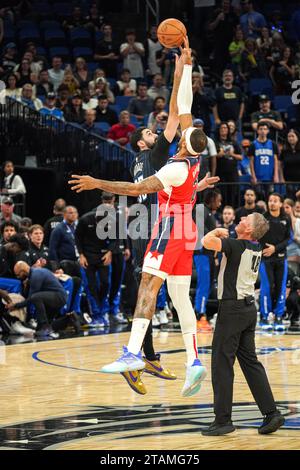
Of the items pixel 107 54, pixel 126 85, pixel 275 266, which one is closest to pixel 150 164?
pixel 275 266

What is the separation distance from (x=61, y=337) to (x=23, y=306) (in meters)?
0.75

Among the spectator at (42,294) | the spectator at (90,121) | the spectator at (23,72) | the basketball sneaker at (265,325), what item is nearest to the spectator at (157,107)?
the spectator at (90,121)

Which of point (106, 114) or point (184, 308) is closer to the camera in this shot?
point (184, 308)

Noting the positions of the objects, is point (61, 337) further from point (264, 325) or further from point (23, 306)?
point (264, 325)

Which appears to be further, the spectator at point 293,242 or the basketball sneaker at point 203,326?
the spectator at point 293,242

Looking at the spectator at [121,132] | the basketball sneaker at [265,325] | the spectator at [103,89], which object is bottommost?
the basketball sneaker at [265,325]

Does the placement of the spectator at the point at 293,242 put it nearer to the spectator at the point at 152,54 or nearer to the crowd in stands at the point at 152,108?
the crowd in stands at the point at 152,108

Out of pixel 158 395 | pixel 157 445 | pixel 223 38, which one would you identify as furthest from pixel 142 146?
pixel 223 38

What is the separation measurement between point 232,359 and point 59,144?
1297 cm

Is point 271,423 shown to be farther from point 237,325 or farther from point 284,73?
point 284,73

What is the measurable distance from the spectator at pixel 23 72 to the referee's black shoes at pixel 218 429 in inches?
582

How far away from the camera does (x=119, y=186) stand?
27.9ft

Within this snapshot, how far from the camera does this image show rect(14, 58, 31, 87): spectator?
2180cm

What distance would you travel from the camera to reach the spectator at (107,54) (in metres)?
24.4
